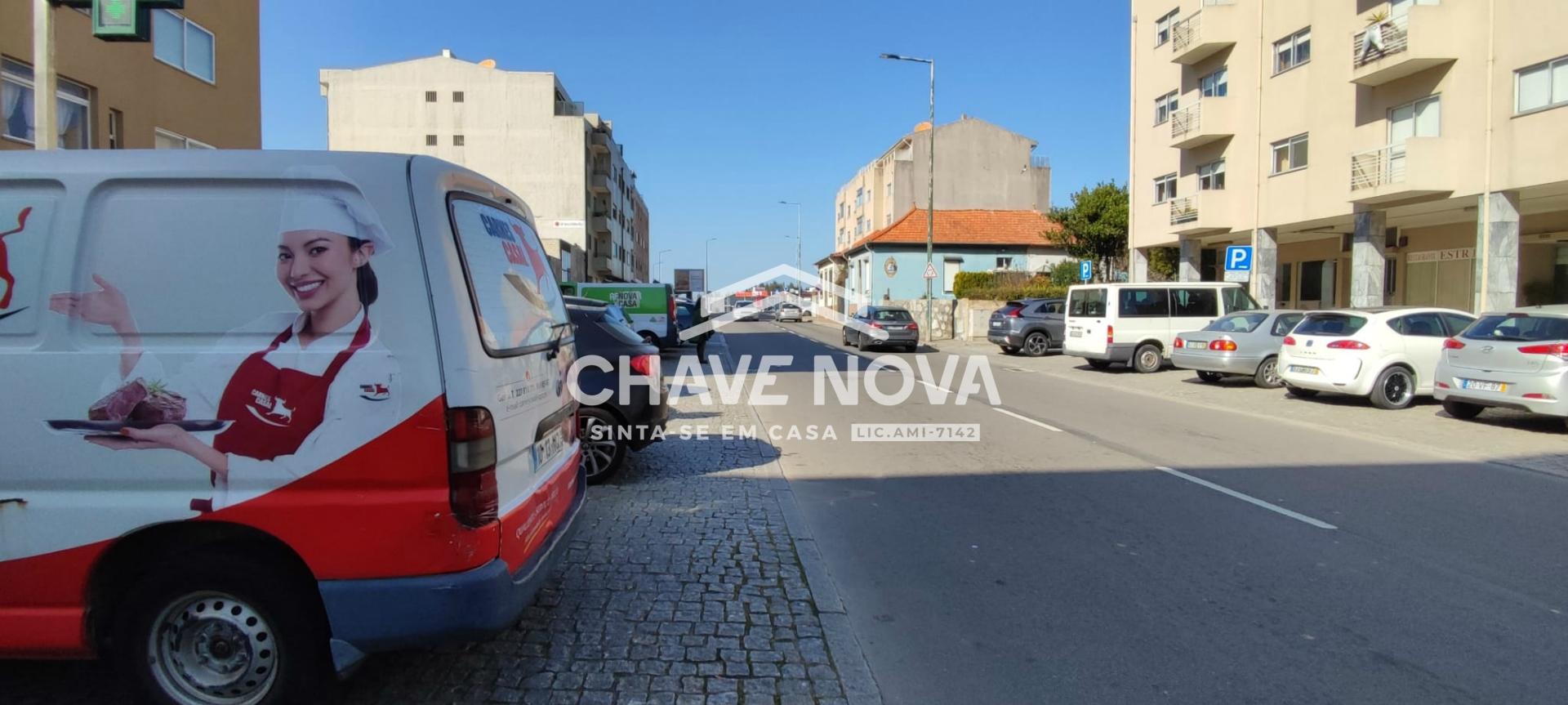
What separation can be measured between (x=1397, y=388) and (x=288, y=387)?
14.2 meters

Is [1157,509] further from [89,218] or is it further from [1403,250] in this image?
[1403,250]

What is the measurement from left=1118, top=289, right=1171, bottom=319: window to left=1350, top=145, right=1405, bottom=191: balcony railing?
5.45 m

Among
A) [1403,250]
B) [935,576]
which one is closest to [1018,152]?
[1403,250]

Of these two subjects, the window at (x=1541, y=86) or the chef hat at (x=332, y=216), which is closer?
the chef hat at (x=332, y=216)

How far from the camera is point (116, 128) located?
13.7 metres

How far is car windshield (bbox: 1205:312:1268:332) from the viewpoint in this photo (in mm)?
15883

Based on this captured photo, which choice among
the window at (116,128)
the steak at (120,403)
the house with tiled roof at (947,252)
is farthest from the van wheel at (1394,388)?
the house with tiled roof at (947,252)

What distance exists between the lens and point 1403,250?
25.8 m

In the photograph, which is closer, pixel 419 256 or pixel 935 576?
pixel 419 256

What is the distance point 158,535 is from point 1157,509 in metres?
6.23

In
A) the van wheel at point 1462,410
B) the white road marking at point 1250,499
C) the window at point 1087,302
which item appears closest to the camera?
the white road marking at point 1250,499

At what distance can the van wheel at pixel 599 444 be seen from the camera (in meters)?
7.40

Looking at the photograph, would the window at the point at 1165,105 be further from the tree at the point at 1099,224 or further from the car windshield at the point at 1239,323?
the car windshield at the point at 1239,323

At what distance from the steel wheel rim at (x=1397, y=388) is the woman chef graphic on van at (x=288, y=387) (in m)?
13.8
